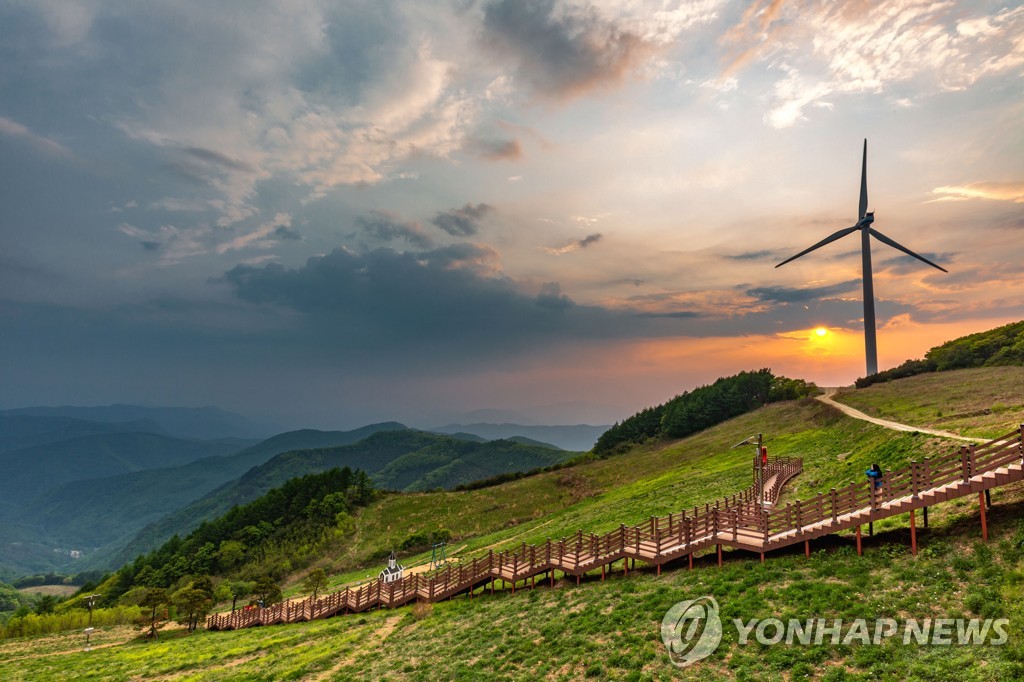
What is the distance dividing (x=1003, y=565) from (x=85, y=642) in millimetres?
66101

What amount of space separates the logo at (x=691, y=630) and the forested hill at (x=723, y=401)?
3877 inches

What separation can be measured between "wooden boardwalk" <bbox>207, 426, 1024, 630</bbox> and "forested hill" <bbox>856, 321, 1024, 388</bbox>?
63.6 metres

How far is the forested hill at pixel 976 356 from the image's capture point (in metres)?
72.4

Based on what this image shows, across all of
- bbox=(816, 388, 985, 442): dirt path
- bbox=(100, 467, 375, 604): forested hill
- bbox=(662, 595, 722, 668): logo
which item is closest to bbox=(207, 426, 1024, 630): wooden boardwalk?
bbox=(662, 595, 722, 668): logo

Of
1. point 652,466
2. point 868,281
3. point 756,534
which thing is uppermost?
point 868,281

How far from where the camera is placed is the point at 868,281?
7212 centimetres

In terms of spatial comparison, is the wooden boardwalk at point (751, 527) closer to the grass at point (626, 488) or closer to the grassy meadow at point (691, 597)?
the grassy meadow at point (691, 597)

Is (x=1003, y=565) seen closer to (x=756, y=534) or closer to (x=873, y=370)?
(x=756, y=534)

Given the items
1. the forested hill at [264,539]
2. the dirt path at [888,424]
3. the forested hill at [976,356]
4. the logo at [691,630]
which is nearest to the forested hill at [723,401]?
the forested hill at [976,356]

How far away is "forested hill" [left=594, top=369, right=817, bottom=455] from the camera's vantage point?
366 ft

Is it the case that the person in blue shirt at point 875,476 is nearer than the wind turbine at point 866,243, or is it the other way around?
the person in blue shirt at point 875,476

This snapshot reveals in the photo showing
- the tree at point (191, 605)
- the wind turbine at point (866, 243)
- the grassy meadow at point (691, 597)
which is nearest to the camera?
the grassy meadow at point (691, 597)

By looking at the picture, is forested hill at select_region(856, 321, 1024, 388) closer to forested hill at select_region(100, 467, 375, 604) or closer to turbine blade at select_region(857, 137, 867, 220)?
turbine blade at select_region(857, 137, 867, 220)

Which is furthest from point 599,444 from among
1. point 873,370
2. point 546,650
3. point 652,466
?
point 546,650
